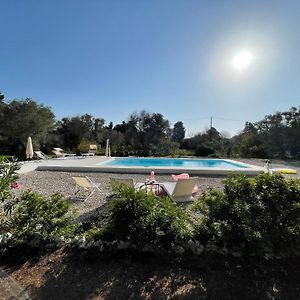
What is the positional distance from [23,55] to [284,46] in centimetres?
1201

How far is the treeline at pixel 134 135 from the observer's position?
23422 mm

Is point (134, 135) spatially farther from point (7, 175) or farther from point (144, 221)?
point (144, 221)

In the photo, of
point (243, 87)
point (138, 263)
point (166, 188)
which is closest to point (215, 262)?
point (138, 263)

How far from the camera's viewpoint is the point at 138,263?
126 inches

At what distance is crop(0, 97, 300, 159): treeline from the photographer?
76.8ft

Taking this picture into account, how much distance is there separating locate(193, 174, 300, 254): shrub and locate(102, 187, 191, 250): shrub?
51 cm

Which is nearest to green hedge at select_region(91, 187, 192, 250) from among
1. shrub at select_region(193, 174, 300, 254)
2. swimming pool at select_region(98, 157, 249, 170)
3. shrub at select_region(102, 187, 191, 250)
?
shrub at select_region(102, 187, 191, 250)

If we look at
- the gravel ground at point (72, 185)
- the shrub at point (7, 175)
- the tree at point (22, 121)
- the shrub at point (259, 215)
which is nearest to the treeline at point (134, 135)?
the tree at point (22, 121)

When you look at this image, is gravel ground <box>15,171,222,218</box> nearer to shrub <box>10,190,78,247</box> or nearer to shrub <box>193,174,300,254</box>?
shrub <box>10,190,78,247</box>

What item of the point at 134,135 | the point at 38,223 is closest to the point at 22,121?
the point at 134,135

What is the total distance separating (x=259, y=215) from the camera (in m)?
3.02

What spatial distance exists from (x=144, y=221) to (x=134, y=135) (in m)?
28.3

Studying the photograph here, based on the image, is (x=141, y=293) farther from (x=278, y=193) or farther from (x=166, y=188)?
(x=166, y=188)

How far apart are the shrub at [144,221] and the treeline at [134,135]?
2261cm
